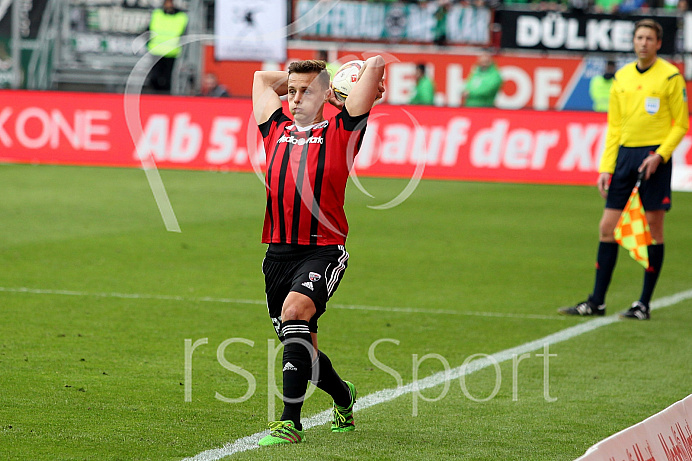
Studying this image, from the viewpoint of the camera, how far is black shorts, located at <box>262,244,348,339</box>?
5270 millimetres

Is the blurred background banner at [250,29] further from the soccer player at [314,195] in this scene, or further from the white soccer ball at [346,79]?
the soccer player at [314,195]

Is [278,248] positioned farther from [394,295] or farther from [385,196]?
[385,196]

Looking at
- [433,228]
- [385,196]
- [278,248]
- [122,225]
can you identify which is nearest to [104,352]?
[278,248]

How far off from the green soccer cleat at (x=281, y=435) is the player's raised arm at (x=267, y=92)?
157cm

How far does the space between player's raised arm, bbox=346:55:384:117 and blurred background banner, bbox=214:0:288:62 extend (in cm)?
1972

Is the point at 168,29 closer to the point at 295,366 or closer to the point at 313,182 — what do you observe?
the point at 313,182

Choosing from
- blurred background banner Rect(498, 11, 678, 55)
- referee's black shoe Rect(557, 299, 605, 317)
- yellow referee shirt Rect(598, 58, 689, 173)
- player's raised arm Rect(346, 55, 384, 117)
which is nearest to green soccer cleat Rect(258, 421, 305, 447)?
player's raised arm Rect(346, 55, 384, 117)

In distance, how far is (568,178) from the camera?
1973cm

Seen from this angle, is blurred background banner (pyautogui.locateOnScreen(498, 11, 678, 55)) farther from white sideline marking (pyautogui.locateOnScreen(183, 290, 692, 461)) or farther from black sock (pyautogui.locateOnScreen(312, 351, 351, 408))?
black sock (pyautogui.locateOnScreen(312, 351, 351, 408))

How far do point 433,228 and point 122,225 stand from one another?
399 cm

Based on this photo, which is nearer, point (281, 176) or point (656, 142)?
point (281, 176)

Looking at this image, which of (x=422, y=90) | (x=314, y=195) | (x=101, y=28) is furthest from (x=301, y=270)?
(x=101, y=28)

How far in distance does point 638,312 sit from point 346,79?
14.5 feet

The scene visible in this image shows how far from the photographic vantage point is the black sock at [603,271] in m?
9.19
